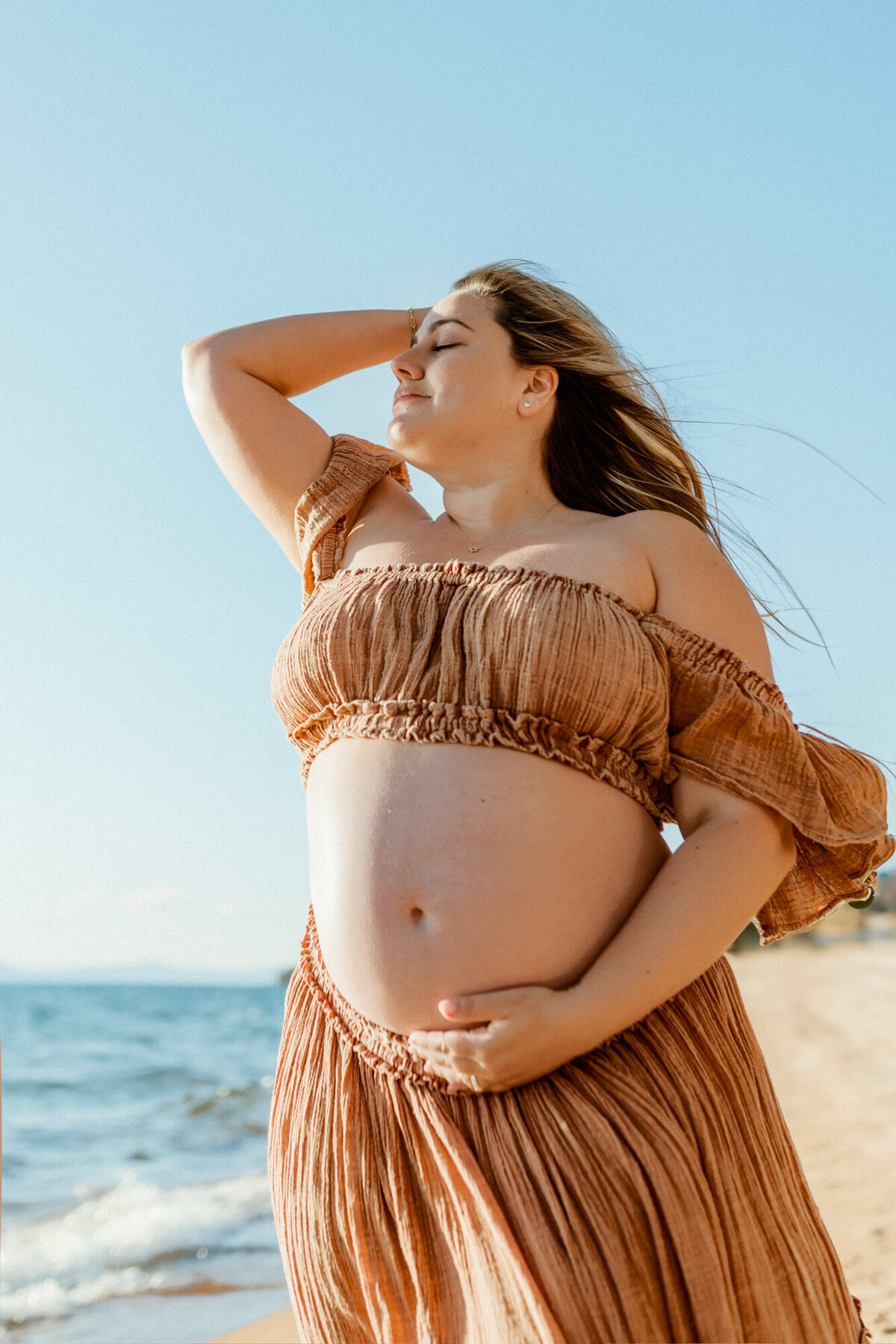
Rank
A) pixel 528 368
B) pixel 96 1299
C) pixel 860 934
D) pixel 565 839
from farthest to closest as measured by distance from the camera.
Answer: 1. pixel 860 934
2. pixel 96 1299
3. pixel 528 368
4. pixel 565 839

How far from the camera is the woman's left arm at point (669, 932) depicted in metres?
1.54

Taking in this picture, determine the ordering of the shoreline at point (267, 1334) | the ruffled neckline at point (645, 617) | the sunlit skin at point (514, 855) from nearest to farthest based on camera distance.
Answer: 1. the sunlit skin at point (514, 855)
2. the ruffled neckline at point (645, 617)
3. the shoreline at point (267, 1334)

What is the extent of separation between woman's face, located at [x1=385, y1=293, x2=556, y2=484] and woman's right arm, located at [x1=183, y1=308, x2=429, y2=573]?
0.16 m

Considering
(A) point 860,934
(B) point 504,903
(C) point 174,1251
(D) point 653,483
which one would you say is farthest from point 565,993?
(A) point 860,934

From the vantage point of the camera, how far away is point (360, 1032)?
5.74 feet

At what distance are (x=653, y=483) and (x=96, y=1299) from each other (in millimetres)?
5062

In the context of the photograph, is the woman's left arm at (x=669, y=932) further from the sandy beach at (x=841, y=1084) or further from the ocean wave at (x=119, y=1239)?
the ocean wave at (x=119, y=1239)

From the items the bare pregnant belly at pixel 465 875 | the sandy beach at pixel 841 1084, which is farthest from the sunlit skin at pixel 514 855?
the sandy beach at pixel 841 1084

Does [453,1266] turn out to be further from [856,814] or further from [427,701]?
[856,814]

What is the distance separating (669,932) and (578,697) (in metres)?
0.36

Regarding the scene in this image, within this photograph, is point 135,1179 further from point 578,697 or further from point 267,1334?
point 578,697

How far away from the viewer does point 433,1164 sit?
1592mm

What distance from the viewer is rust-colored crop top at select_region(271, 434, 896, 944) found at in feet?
5.63

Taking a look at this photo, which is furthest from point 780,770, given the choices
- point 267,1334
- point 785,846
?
point 267,1334
